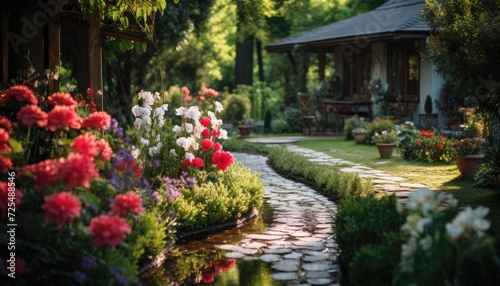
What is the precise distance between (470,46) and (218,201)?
3893mm

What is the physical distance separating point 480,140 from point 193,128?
19.1ft

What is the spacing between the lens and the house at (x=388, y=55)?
1905 centimetres

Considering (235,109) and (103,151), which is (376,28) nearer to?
(235,109)

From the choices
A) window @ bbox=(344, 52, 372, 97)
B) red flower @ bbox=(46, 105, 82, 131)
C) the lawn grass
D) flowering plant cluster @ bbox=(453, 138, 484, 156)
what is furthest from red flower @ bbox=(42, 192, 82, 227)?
window @ bbox=(344, 52, 372, 97)

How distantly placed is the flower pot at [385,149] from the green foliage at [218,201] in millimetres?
5844

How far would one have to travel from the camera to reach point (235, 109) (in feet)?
78.3

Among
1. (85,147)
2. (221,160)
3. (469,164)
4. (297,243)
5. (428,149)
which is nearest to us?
(85,147)

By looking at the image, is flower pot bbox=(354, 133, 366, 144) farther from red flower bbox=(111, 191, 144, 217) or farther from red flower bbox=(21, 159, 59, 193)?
red flower bbox=(21, 159, 59, 193)

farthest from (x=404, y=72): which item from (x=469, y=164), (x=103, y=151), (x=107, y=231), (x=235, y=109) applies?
(x=107, y=231)

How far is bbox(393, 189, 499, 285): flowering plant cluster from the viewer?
12.4ft

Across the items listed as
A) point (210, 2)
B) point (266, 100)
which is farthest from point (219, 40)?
point (210, 2)

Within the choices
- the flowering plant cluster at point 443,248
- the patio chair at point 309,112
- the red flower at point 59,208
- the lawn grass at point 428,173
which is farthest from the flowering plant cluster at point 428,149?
the red flower at point 59,208

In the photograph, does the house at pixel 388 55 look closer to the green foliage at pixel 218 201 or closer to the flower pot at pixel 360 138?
the flower pot at pixel 360 138

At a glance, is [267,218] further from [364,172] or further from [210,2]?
[210,2]
